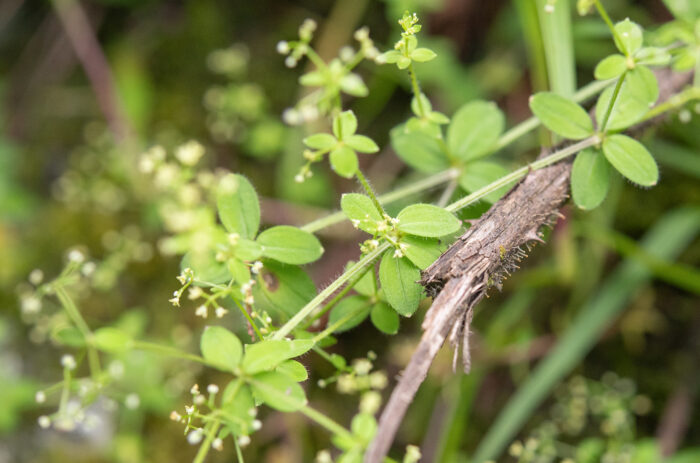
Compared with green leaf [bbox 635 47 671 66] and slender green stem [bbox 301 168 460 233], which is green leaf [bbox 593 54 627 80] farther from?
slender green stem [bbox 301 168 460 233]

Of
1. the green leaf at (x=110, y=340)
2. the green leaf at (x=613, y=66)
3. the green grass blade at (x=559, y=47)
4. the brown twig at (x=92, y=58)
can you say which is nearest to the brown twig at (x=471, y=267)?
the green leaf at (x=613, y=66)

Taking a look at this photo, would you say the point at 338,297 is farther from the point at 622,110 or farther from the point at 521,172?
the point at 622,110

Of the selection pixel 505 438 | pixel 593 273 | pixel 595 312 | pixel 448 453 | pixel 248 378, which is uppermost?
pixel 593 273

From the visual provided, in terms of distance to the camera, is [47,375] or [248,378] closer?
[248,378]

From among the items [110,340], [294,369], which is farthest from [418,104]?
[110,340]

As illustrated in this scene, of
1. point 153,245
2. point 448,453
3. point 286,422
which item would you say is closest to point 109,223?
point 153,245

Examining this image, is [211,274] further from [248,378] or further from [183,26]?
[183,26]

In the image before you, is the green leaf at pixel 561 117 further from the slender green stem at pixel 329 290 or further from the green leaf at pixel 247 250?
the green leaf at pixel 247 250

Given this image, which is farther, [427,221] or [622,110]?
[622,110]
